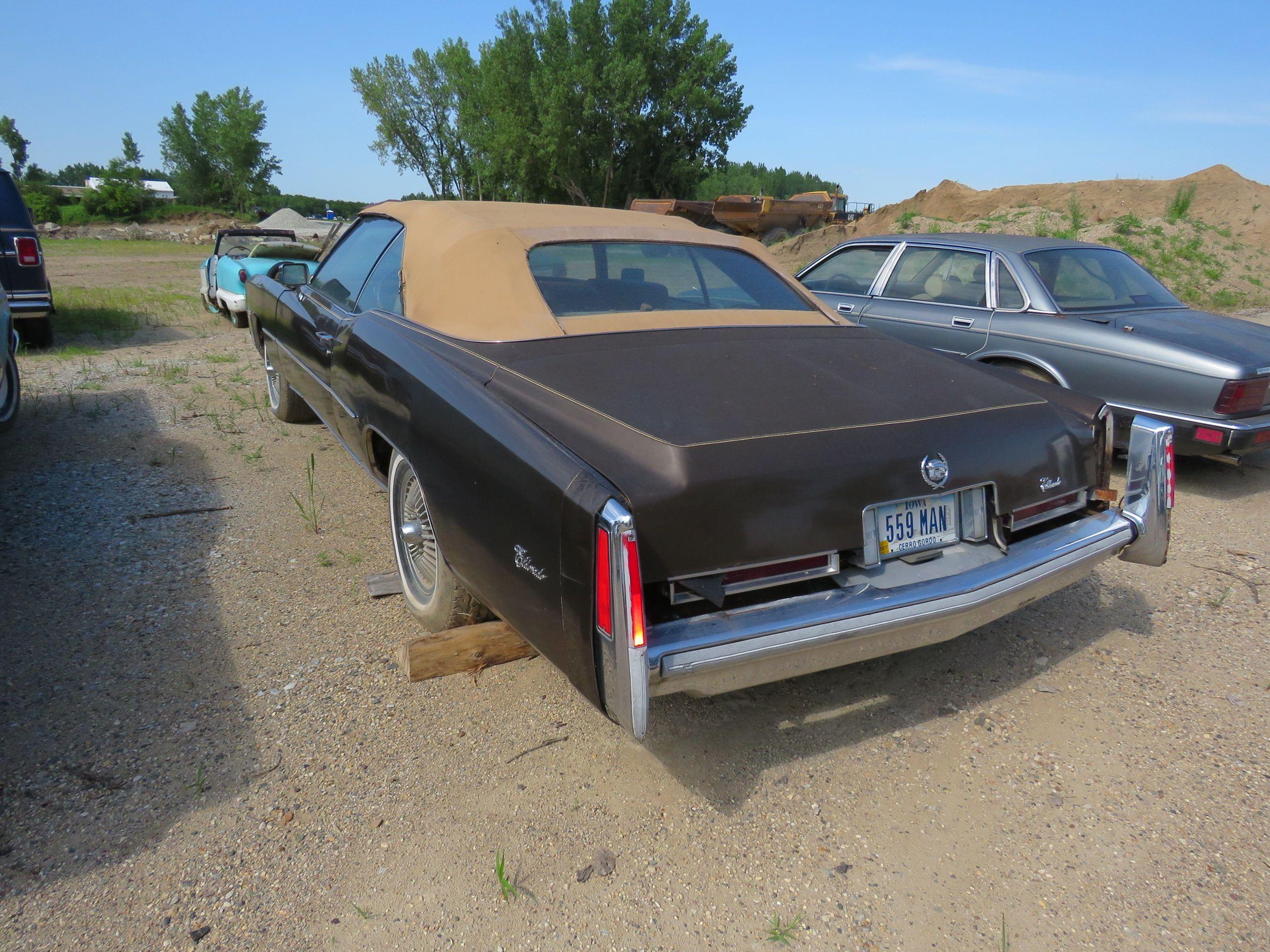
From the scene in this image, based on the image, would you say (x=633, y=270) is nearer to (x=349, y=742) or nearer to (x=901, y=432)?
(x=901, y=432)

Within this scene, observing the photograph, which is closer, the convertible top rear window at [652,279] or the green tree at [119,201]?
the convertible top rear window at [652,279]

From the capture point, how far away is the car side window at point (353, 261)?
370 cm

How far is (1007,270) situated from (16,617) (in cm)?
575

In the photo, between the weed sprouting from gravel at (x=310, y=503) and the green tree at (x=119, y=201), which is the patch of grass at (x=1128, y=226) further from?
the green tree at (x=119, y=201)

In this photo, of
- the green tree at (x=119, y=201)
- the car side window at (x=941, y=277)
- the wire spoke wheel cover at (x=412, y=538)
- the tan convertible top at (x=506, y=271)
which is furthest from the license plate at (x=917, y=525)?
the green tree at (x=119, y=201)

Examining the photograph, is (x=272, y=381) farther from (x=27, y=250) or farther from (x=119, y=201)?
(x=119, y=201)

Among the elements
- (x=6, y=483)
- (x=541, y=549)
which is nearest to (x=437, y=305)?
(x=541, y=549)

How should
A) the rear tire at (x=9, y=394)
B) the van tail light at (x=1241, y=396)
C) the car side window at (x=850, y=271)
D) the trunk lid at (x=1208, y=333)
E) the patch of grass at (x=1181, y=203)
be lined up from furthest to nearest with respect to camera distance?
the patch of grass at (x=1181, y=203)
the car side window at (x=850, y=271)
the rear tire at (x=9, y=394)
the trunk lid at (x=1208, y=333)
the van tail light at (x=1241, y=396)

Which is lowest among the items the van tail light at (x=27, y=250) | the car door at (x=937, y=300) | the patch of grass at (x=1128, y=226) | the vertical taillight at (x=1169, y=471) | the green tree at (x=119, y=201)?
the vertical taillight at (x=1169, y=471)

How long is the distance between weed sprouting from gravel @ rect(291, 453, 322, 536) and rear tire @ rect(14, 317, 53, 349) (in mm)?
5711

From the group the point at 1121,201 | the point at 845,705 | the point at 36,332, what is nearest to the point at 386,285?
the point at 845,705

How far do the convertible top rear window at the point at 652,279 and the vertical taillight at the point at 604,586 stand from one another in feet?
4.25

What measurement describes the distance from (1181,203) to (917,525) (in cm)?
2110

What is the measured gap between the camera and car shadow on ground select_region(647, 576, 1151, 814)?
241cm
